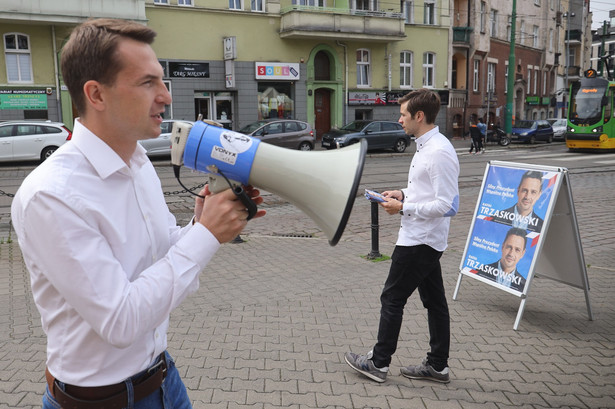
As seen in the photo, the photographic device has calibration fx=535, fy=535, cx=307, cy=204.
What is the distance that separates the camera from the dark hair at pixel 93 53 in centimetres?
147

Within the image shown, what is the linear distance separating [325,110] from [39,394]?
2790 cm

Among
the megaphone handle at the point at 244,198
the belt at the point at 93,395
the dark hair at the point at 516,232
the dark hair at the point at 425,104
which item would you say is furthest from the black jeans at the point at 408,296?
the belt at the point at 93,395

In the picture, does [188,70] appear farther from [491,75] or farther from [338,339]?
[491,75]

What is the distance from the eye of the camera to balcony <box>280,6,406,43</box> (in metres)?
27.2

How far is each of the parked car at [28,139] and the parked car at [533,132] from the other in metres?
25.0

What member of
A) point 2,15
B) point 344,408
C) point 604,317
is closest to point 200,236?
point 344,408

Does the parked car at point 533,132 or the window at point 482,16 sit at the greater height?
the window at point 482,16

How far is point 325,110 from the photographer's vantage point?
30.5 m

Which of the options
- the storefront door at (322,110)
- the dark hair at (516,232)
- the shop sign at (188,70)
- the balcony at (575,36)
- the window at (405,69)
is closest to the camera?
the dark hair at (516,232)

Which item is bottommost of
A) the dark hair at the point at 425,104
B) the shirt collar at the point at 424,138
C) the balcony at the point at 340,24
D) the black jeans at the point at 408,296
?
the black jeans at the point at 408,296

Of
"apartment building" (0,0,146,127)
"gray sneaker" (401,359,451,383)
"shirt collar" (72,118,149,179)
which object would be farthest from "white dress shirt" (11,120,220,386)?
"apartment building" (0,0,146,127)

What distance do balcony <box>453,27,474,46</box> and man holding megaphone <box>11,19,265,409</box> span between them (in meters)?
36.6

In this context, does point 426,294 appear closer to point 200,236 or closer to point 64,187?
point 200,236

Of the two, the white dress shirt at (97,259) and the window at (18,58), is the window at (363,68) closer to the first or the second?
the window at (18,58)
